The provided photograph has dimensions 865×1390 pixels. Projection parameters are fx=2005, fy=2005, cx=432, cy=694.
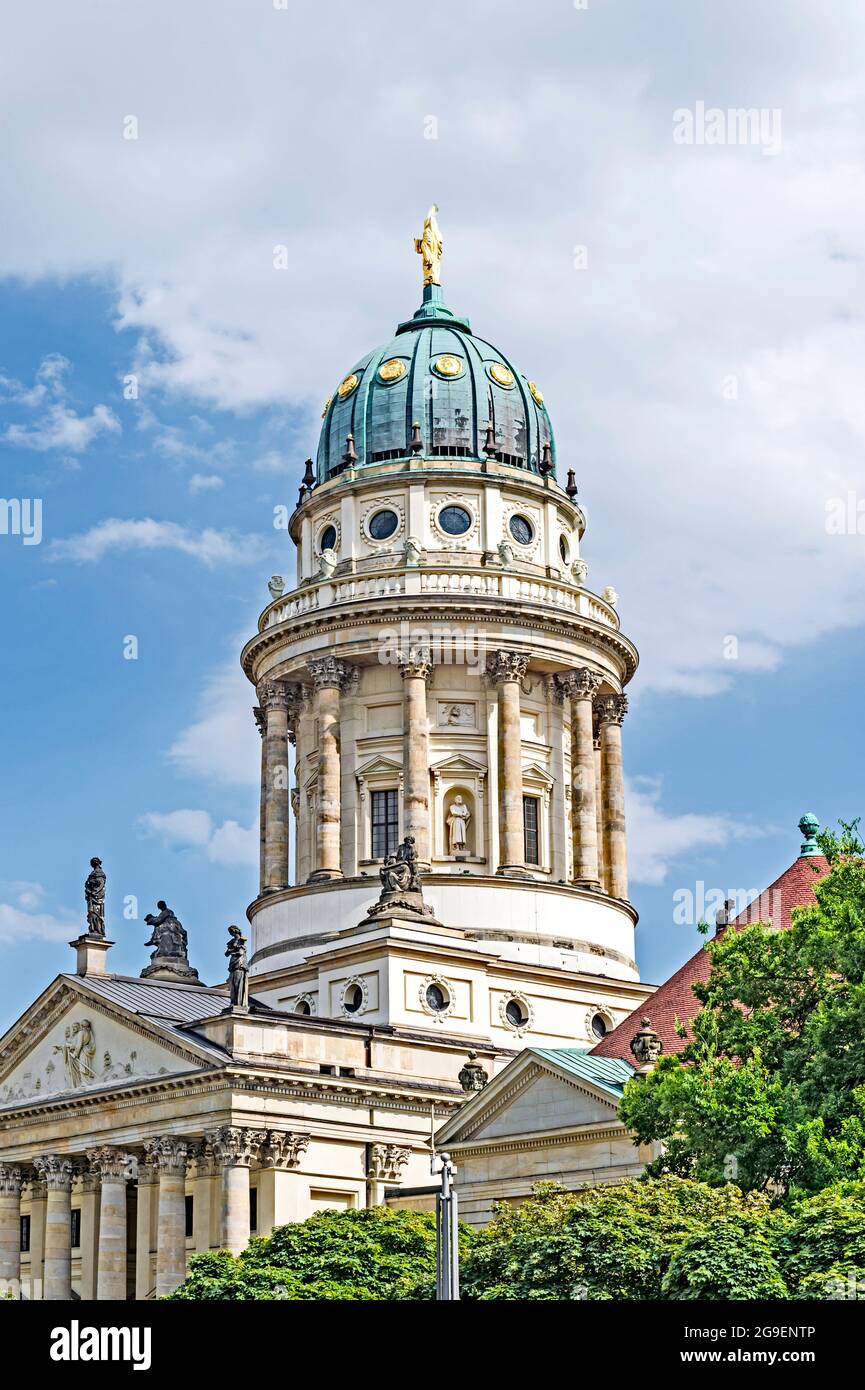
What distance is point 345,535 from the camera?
3152 inches

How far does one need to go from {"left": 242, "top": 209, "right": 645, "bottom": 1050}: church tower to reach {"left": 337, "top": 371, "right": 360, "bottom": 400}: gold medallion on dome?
0.08 meters

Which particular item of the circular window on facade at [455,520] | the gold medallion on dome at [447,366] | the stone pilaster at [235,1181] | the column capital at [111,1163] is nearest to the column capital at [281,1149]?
the stone pilaster at [235,1181]

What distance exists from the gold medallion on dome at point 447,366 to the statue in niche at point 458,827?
18.1m

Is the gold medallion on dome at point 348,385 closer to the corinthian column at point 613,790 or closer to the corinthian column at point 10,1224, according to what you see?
the corinthian column at point 613,790

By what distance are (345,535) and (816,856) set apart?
28065 millimetres

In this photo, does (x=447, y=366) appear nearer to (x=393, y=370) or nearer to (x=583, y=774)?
(x=393, y=370)

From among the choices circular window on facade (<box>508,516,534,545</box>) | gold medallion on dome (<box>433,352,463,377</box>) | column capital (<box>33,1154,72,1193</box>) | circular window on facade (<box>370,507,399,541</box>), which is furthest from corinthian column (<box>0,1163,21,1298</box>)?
gold medallion on dome (<box>433,352,463,377</box>)

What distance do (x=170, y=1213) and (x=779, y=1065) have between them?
27679 mm

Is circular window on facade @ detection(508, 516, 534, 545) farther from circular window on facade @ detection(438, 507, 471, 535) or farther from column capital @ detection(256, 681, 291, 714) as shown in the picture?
column capital @ detection(256, 681, 291, 714)

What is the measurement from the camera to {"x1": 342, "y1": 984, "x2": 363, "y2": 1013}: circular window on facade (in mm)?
69094

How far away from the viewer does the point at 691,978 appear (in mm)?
60156

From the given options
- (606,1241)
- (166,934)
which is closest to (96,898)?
(166,934)

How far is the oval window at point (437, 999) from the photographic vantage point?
226 ft
